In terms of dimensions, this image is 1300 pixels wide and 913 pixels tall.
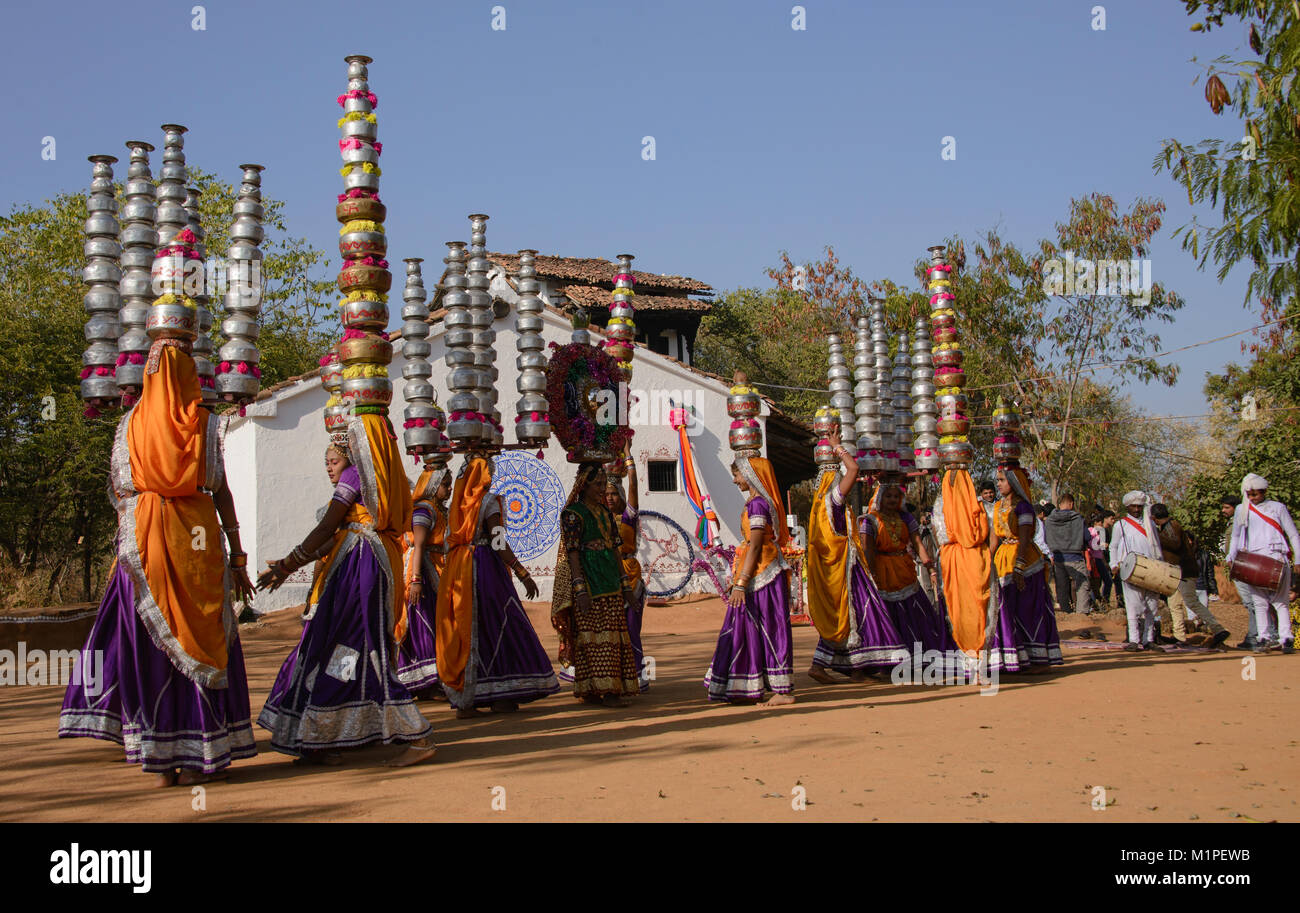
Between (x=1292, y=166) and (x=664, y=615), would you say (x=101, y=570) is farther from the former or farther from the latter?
(x=1292, y=166)

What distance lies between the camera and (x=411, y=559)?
9.17m

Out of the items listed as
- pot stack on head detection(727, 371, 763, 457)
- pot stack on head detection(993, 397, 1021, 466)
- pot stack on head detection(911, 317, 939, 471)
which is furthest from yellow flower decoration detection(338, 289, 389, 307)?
pot stack on head detection(993, 397, 1021, 466)

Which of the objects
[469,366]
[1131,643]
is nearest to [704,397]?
[1131,643]

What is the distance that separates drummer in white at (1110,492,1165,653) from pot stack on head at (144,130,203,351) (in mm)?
10369

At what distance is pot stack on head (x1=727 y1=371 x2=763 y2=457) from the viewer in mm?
9336

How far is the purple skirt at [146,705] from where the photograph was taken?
5.91 metres

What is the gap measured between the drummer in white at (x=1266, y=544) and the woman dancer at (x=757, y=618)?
6.41 metres

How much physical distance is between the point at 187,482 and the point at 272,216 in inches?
1196

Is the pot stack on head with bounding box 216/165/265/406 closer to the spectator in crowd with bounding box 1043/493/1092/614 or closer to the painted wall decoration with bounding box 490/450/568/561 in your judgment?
the spectator in crowd with bounding box 1043/493/1092/614

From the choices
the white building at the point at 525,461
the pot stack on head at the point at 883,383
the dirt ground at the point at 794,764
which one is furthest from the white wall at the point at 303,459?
the dirt ground at the point at 794,764

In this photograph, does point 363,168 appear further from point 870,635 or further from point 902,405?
point 902,405

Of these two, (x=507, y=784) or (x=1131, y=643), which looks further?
(x=1131, y=643)

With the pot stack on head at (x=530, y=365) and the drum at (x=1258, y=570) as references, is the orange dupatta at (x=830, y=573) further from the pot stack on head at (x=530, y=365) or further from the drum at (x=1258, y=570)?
the drum at (x=1258, y=570)

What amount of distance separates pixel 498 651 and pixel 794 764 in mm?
3192
